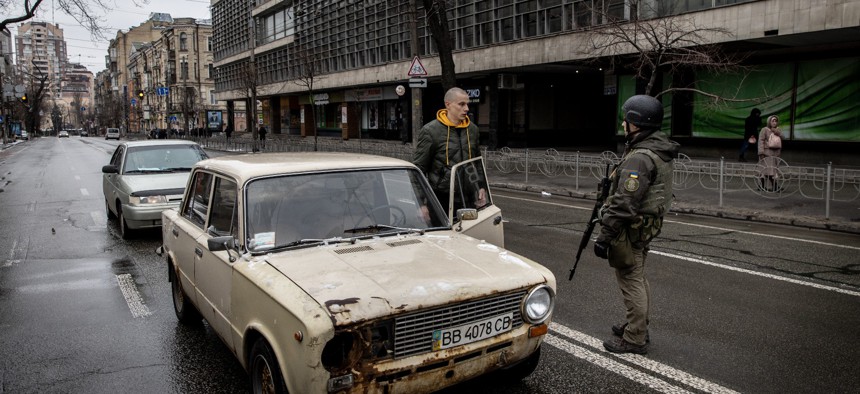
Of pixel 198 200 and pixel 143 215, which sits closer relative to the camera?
pixel 198 200

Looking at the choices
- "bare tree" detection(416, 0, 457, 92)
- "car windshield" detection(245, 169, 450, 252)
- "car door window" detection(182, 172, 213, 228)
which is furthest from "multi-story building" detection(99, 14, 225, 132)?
"car windshield" detection(245, 169, 450, 252)

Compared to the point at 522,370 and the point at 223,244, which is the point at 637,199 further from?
the point at 223,244

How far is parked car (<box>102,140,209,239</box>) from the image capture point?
9.50 meters

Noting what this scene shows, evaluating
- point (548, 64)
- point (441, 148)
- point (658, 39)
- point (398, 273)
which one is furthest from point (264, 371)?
point (548, 64)

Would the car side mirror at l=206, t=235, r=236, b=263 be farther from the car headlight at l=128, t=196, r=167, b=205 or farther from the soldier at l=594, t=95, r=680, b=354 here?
the car headlight at l=128, t=196, r=167, b=205

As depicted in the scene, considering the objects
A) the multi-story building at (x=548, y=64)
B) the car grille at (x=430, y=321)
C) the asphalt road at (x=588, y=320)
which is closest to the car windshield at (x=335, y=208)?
the car grille at (x=430, y=321)

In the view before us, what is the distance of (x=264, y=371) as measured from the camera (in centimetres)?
343

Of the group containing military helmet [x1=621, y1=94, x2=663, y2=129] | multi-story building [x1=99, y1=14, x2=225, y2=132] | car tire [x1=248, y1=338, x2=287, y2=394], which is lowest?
car tire [x1=248, y1=338, x2=287, y2=394]

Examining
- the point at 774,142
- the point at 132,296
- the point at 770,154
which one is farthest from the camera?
the point at 770,154

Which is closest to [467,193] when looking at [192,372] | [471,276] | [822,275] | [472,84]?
[471,276]

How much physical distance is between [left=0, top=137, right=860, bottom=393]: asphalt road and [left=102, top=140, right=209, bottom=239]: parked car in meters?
0.48

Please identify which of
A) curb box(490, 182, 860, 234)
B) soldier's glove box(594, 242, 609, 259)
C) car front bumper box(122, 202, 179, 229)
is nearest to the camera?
soldier's glove box(594, 242, 609, 259)

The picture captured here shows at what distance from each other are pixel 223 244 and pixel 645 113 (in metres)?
2.97

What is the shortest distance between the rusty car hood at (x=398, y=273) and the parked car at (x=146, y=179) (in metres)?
6.69
